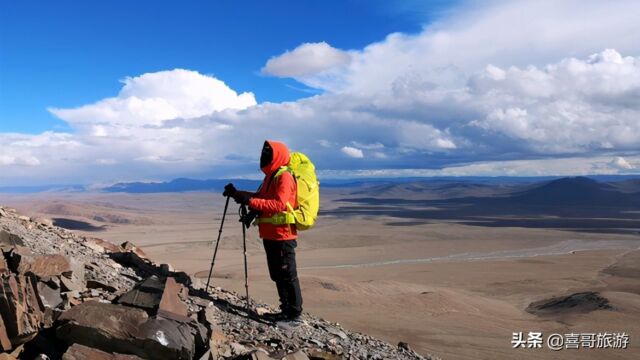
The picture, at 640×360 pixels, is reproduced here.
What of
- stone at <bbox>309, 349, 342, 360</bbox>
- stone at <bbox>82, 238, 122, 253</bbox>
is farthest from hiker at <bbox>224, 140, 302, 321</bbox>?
stone at <bbox>82, 238, 122, 253</bbox>

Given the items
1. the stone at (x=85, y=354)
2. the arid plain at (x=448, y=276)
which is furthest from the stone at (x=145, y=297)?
the arid plain at (x=448, y=276)

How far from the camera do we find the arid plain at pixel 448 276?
58.3 feet

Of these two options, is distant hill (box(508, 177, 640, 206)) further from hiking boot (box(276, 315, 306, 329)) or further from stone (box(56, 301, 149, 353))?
stone (box(56, 301, 149, 353))

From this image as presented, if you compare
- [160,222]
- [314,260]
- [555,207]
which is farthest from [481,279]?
[555,207]

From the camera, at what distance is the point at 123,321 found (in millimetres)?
4469

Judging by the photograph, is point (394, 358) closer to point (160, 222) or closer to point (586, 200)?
point (160, 222)

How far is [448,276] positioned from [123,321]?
43.4m

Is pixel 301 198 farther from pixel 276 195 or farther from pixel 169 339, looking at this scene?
pixel 169 339

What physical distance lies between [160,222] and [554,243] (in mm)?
91278

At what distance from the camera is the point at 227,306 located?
7137mm

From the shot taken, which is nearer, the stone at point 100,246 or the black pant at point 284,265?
the black pant at point 284,265

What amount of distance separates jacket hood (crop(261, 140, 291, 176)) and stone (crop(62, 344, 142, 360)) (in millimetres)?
2781

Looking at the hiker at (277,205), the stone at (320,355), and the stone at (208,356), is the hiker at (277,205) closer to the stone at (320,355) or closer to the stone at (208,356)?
the stone at (320,355)

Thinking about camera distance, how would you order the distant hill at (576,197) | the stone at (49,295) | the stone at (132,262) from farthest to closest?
1. the distant hill at (576,197)
2. the stone at (132,262)
3. the stone at (49,295)
